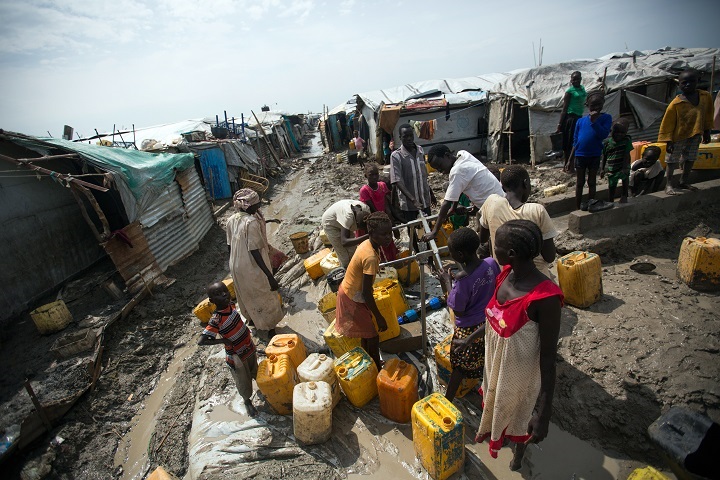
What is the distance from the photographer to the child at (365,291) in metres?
3.04

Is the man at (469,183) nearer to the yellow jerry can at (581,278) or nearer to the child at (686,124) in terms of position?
the yellow jerry can at (581,278)

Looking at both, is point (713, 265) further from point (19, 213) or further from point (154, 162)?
point (19, 213)

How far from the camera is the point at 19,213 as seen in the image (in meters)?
6.74

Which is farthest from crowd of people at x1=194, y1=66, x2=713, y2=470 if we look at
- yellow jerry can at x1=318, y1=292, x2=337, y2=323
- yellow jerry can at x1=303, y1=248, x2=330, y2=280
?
yellow jerry can at x1=303, y1=248, x2=330, y2=280

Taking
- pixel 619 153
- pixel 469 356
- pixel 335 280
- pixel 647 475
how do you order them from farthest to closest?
pixel 619 153 → pixel 335 280 → pixel 469 356 → pixel 647 475

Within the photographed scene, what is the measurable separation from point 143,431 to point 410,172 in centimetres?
491

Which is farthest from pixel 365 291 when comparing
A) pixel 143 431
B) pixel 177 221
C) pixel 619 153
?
pixel 177 221

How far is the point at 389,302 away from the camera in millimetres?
3816

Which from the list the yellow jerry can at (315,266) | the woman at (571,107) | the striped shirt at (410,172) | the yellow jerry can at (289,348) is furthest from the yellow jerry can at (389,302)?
the woman at (571,107)

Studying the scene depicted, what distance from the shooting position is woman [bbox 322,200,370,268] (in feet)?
14.8

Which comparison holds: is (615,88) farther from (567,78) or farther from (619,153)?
(619,153)

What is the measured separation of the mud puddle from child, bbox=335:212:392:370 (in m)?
2.68

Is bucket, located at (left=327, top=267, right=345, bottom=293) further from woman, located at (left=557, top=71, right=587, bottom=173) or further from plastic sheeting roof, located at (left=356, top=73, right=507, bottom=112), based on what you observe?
plastic sheeting roof, located at (left=356, top=73, right=507, bottom=112)

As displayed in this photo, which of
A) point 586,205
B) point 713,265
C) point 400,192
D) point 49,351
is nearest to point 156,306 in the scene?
point 49,351
